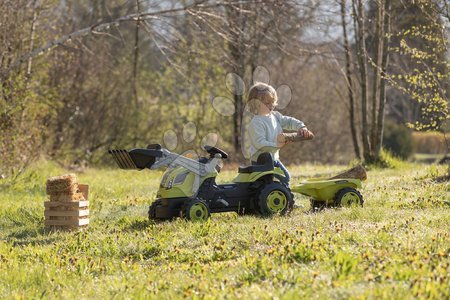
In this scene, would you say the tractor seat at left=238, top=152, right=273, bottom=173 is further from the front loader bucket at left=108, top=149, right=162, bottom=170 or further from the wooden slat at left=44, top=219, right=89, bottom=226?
the wooden slat at left=44, top=219, right=89, bottom=226

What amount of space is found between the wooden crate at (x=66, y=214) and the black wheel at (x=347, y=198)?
2.86 meters

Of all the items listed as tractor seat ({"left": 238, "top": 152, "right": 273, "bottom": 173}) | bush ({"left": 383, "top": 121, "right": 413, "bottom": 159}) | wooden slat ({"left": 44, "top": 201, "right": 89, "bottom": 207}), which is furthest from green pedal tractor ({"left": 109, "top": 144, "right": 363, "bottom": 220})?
bush ({"left": 383, "top": 121, "right": 413, "bottom": 159})

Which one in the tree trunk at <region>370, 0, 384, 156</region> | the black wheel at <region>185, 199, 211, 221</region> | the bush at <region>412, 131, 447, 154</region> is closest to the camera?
the black wheel at <region>185, 199, 211, 221</region>

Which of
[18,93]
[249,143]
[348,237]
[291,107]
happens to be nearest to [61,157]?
[18,93]

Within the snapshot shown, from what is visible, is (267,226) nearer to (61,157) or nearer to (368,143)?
(368,143)

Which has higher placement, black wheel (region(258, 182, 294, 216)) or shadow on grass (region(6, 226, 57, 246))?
black wheel (region(258, 182, 294, 216))

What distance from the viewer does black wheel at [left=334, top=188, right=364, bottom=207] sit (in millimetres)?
7988

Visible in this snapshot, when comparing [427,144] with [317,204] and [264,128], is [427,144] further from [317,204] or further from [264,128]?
[264,128]

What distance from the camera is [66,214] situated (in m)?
7.83

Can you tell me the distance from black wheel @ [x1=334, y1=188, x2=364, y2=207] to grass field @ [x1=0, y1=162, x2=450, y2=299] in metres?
0.25

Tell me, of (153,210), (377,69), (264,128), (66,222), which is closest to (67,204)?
(66,222)

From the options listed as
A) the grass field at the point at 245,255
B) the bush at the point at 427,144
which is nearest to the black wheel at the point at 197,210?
the grass field at the point at 245,255

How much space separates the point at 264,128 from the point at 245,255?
7.57 feet

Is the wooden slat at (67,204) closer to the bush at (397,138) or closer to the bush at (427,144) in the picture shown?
the bush at (397,138)
